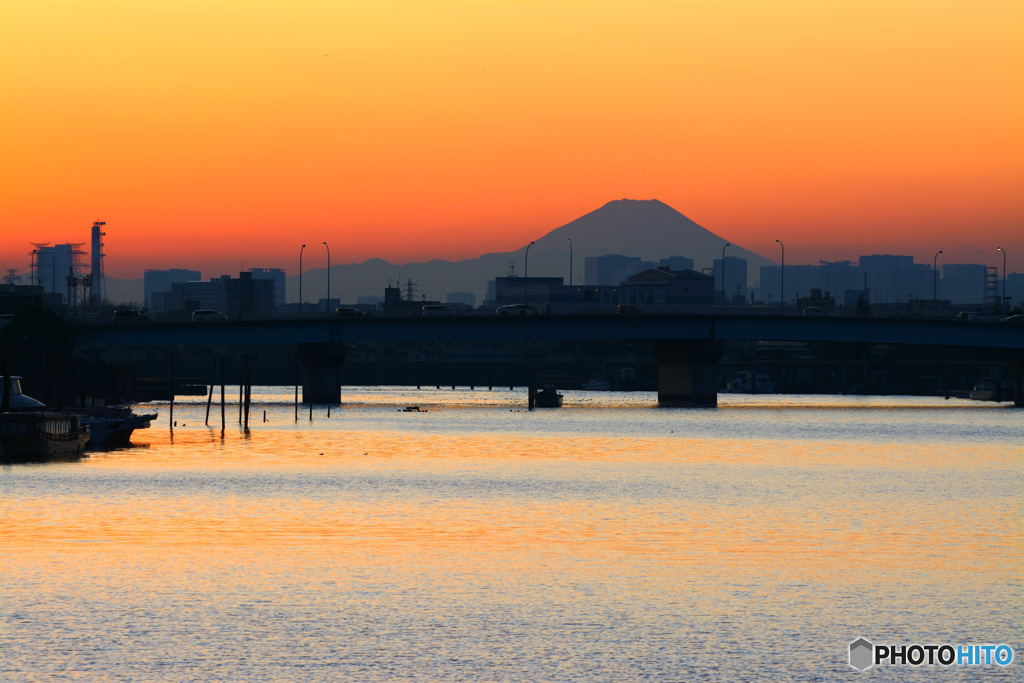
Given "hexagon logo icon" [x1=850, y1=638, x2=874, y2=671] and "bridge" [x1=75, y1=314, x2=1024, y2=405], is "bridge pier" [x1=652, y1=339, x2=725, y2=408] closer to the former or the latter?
"bridge" [x1=75, y1=314, x2=1024, y2=405]

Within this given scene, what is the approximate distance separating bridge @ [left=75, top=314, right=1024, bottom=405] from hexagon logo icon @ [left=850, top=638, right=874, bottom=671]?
433 feet

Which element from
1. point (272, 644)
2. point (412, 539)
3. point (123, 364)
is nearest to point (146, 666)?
point (272, 644)

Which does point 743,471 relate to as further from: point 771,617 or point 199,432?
point 199,432

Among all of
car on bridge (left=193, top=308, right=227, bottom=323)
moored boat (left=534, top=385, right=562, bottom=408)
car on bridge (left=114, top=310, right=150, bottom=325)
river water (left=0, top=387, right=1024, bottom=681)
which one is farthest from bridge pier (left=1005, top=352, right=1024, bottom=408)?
car on bridge (left=114, top=310, right=150, bottom=325)

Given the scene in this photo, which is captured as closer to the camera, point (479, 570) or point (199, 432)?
point (479, 570)

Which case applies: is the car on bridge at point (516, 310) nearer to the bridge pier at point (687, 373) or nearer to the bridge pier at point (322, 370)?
the bridge pier at point (687, 373)

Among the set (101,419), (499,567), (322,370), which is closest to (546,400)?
(322,370)

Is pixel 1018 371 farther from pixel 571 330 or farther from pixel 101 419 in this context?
pixel 101 419

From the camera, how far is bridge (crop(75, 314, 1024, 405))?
16412cm

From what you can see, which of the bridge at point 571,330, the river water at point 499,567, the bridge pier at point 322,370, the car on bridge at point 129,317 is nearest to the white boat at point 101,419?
the river water at point 499,567

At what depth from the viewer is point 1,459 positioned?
79875 mm

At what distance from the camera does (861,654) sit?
2888 cm

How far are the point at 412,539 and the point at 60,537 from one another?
12.1m

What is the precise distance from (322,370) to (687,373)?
165 ft
